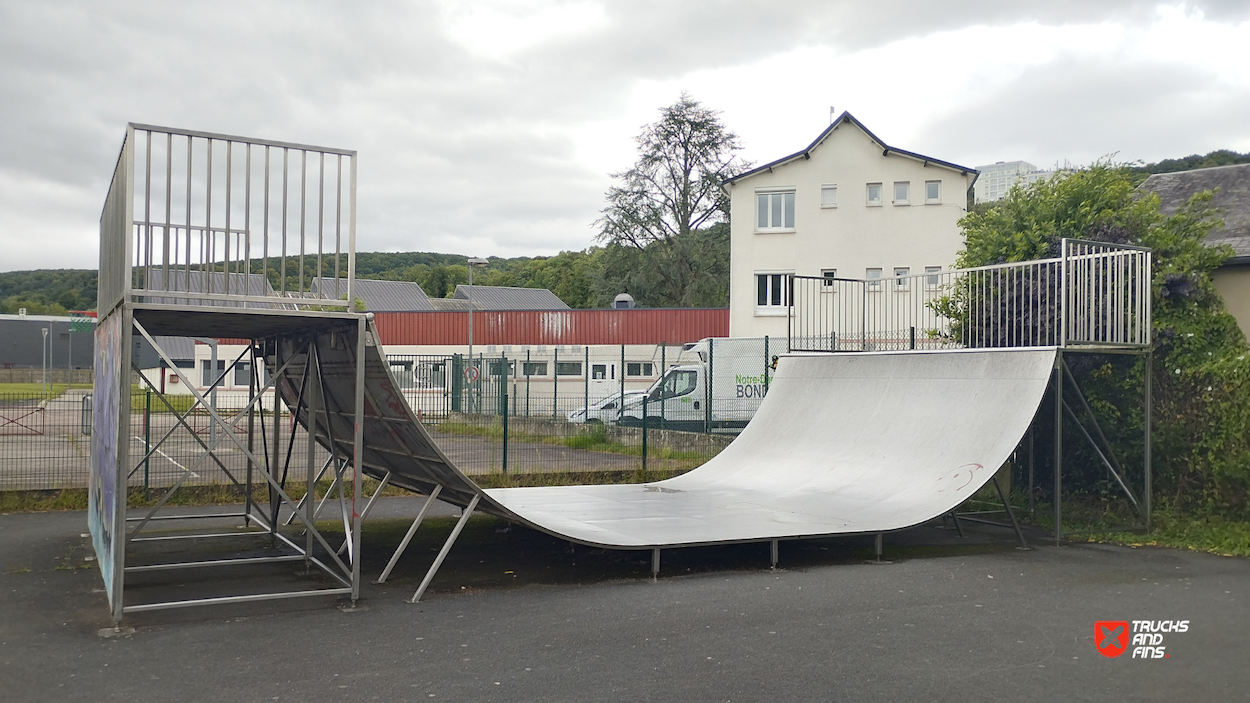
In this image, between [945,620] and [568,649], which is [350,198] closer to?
[568,649]

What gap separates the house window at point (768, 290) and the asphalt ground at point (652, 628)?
76.7 feet

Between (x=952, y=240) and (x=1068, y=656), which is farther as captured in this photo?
(x=952, y=240)

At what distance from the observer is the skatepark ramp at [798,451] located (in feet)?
26.4

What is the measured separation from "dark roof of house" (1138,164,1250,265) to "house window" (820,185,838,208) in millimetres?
15564

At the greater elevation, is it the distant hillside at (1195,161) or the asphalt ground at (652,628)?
the distant hillside at (1195,161)

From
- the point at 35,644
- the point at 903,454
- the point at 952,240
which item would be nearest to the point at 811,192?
the point at 952,240

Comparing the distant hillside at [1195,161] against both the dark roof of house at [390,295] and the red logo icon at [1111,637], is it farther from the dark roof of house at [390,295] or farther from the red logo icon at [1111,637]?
the dark roof of house at [390,295]

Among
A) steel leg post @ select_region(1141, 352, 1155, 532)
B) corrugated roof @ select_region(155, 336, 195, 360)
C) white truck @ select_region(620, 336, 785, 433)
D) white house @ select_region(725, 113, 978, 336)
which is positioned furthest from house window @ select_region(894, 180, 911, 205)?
corrugated roof @ select_region(155, 336, 195, 360)

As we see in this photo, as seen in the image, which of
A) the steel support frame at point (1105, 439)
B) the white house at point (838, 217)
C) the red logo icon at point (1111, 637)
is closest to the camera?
the red logo icon at point (1111, 637)

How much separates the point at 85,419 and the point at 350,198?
10.2 metres

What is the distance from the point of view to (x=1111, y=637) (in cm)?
625

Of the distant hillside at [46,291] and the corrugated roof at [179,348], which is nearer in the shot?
the corrugated roof at [179,348]

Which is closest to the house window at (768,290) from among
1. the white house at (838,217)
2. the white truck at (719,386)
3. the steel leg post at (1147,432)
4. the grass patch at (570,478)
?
the white house at (838,217)

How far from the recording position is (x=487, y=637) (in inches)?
249
